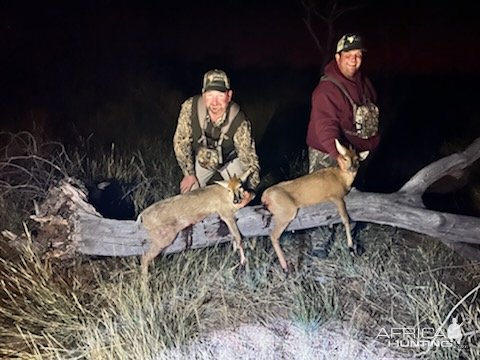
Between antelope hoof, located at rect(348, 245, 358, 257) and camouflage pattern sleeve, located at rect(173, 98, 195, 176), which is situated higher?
camouflage pattern sleeve, located at rect(173, 98, 195, 176)

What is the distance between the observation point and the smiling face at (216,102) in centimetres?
471

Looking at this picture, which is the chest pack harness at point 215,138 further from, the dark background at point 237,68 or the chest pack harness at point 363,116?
the dark background at point 237,68

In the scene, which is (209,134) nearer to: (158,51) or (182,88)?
(182,88)

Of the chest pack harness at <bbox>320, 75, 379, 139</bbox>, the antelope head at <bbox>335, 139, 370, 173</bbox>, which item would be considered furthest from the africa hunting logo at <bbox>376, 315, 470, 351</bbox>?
the chest pack harness at <bbox>320, 75, 379, 139</bbox>

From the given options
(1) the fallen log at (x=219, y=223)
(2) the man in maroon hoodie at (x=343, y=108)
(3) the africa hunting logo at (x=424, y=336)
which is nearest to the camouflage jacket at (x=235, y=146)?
(1) the fallen log at (x=219, y=223)

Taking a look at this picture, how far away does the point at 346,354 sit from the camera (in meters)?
3.68

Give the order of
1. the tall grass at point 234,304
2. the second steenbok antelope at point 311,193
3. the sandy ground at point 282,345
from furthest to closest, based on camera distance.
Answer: the second steenbok antelope at point 311,193
the tall grass at point 234,304
the sandy ground at point 282,345

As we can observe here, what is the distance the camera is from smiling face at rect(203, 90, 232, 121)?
471 cm

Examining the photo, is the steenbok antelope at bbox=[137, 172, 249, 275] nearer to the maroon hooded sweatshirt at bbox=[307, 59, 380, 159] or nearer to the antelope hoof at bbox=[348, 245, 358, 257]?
the maroon hooded sweatshirt at bbox=[307, 59, 380, 159]

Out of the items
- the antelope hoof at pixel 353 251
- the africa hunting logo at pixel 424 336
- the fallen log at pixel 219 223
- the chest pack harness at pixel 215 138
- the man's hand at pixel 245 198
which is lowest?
the africa hunting logo at pixel 424 336

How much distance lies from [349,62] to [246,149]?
98cm

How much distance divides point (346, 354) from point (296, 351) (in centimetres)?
28

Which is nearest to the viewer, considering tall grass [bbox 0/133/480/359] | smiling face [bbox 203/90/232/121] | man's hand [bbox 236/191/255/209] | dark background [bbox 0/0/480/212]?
tall grass [bbox 0/133/480/359]

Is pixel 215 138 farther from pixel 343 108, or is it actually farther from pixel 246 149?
pixel 343 108
